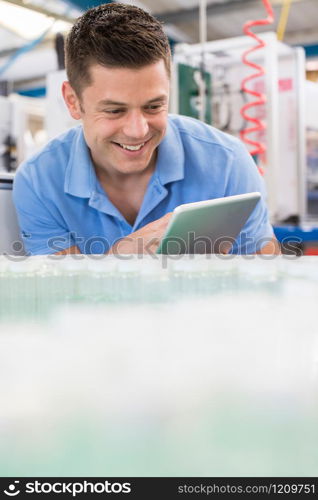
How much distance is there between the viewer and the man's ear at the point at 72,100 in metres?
1.38

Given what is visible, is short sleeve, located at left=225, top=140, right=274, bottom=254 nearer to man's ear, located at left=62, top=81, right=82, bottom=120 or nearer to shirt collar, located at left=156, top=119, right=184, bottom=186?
shirt collar, located at left=156, top=119, right=184, bottom=186

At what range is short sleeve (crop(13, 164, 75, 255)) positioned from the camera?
1.34m

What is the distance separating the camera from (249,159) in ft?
4.72

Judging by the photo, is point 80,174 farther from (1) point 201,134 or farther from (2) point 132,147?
(1) point 201,134

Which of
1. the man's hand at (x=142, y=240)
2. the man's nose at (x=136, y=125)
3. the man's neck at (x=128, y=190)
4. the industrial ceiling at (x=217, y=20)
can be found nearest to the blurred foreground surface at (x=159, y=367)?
the man's hand at (x=142, y=240)

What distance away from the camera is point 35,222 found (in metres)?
1.36

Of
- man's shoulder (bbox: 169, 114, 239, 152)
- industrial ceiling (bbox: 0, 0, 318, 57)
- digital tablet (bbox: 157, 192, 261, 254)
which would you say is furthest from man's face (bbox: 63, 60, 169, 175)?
industrial ceiling (bbox: 0, 0, 318, 57)

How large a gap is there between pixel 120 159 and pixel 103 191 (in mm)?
98

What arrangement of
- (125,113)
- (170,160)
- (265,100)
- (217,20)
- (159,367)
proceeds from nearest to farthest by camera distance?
(159,367), (125,113), (170,160), (265,100), (217,20)

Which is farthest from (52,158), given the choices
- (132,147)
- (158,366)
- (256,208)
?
(158,366)

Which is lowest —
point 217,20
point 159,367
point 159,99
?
point 159,367

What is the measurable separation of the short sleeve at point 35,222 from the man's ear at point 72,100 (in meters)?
0.18

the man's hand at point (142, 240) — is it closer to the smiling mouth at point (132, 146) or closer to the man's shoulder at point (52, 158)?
the smiling mouth at point (132, 146)
